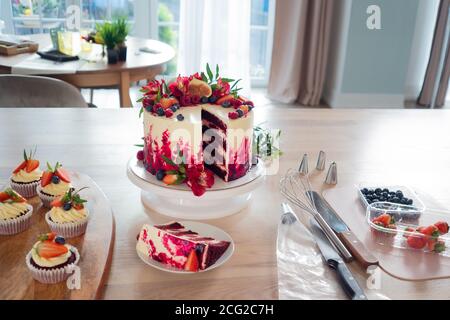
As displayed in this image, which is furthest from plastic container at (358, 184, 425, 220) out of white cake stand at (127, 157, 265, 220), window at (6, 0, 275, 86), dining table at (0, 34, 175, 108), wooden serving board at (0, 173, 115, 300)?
window at (6, 0, 275, 86)

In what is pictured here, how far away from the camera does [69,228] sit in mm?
884

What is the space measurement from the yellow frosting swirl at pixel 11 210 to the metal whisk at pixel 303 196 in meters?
0.57

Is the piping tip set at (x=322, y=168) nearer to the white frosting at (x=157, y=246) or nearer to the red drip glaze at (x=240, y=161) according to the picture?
the red drip glaze at (x=240, y=161)

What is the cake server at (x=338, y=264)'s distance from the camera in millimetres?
771

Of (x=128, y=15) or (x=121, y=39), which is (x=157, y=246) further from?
(x=128, y=15)

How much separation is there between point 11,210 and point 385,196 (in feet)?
2.59

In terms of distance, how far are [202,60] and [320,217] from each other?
11.1 feet

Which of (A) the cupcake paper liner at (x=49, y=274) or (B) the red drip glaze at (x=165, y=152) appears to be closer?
(A) the cupcake paper liner at (x=49, y=274)

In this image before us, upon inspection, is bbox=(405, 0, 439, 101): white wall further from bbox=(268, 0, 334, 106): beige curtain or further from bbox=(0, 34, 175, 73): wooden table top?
bbox=(0, 34, 175, 73): wooden table top

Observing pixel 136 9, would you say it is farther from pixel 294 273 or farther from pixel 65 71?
pixel 294 273

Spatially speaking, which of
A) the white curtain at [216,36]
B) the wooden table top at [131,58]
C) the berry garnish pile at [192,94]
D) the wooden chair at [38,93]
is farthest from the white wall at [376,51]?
the berry garnish pile at [192,94]

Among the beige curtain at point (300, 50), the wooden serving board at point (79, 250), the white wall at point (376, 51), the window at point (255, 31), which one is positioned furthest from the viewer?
the window at point (255, 31)
